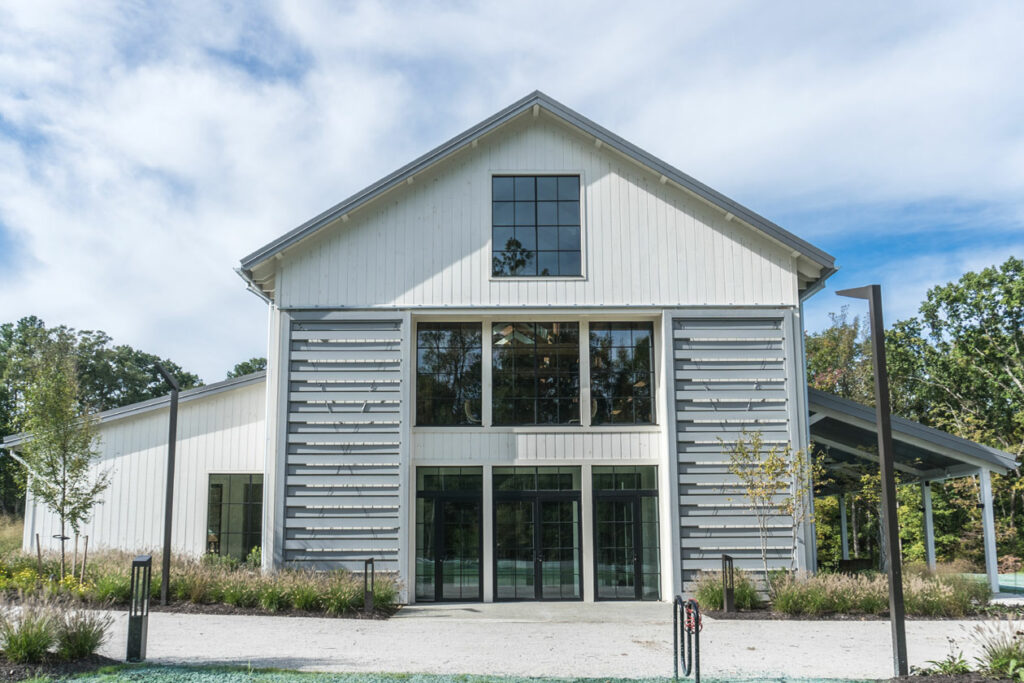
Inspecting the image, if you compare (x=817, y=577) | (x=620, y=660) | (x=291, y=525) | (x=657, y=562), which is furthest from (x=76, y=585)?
(x=817, y=577)

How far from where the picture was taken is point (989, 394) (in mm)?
29406

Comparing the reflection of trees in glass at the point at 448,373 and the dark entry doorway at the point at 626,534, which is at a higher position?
the reflection of trees in glass at the point at 448,373

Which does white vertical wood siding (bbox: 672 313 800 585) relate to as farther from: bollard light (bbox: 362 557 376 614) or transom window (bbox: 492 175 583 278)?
bollard light (bbox: 362 557 376 614)

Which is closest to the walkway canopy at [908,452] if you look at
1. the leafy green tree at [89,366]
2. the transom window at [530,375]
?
the transom window at [530,375]

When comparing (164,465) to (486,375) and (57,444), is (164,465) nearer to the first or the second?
(57,444)

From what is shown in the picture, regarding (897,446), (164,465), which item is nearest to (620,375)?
(897,446)

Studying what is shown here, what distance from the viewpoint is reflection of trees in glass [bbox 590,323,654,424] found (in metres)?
16.2

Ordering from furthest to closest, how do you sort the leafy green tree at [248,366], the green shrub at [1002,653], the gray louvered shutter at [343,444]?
the leafy green tree at [248,366], the gray louvered shutter at [343,444], the green shrub at [1002,653]

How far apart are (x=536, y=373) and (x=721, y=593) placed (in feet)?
16.3

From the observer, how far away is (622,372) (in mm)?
16297

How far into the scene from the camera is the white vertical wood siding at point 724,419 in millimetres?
15242

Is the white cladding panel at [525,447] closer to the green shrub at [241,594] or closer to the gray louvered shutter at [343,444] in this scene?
the gray louvered shutter at [343,444]

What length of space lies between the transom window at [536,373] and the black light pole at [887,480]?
7416mm

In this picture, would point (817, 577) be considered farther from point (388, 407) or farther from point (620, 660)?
point (388, 407)
